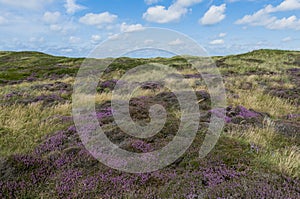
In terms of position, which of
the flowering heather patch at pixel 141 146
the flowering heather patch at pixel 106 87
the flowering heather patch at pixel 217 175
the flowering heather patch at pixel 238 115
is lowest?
the flowering heather patch at pixel 238 115

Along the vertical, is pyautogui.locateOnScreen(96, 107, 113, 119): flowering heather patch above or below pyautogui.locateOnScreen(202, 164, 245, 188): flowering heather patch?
above

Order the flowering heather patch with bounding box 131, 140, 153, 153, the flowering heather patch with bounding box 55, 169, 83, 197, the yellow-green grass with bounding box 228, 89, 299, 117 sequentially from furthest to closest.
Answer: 1. the yellow-green grass with bounding box 228, 89, 299, 117
2. the flowering heather patch with bounding box 131, 140, 153, 153
3. the flowering heather patch with bounding box 55, 169, 83, 197

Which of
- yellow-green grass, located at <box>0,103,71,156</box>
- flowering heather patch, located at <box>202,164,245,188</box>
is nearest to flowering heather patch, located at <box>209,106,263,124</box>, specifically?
flowering heather patch, located at <box>202,164,245,188</box>

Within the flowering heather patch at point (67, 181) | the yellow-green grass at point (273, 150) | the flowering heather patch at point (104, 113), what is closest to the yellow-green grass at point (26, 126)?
the flowering heather patch at point (104, 113)

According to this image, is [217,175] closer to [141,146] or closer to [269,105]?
[141,146]

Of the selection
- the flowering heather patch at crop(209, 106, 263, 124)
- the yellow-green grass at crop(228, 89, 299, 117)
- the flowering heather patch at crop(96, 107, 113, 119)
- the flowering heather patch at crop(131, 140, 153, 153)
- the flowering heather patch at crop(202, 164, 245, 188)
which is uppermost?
the flowering heather patch at crop(96, 107, 113, 119)

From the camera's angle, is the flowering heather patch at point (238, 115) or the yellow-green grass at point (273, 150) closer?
the yellow-green grass at point (273, 150)

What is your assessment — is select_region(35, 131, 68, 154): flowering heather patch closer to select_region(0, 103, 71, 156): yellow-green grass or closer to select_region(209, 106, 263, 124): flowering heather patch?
select_region(0, 103, 71, 156): yellow-green grass

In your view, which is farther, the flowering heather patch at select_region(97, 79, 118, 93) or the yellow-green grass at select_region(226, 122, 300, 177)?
the flowering heather patch at select_region(97, 79, 118, 93)

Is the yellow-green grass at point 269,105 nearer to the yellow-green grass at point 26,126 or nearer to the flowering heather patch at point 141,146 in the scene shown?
the flowering heather patch at point 141,146

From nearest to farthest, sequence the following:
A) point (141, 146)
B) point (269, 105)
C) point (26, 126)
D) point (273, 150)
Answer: point (141, 146)
point (273, 150)
point (26, 126)
point (269, 105)

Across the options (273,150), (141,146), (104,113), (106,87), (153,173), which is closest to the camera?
(153,173)

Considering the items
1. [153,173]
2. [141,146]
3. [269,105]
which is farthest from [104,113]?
[269,105]

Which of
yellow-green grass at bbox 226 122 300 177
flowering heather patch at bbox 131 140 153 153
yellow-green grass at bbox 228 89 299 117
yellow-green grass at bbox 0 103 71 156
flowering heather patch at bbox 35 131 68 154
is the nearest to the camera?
yellow-green grass at bbox 226 122 300 177
